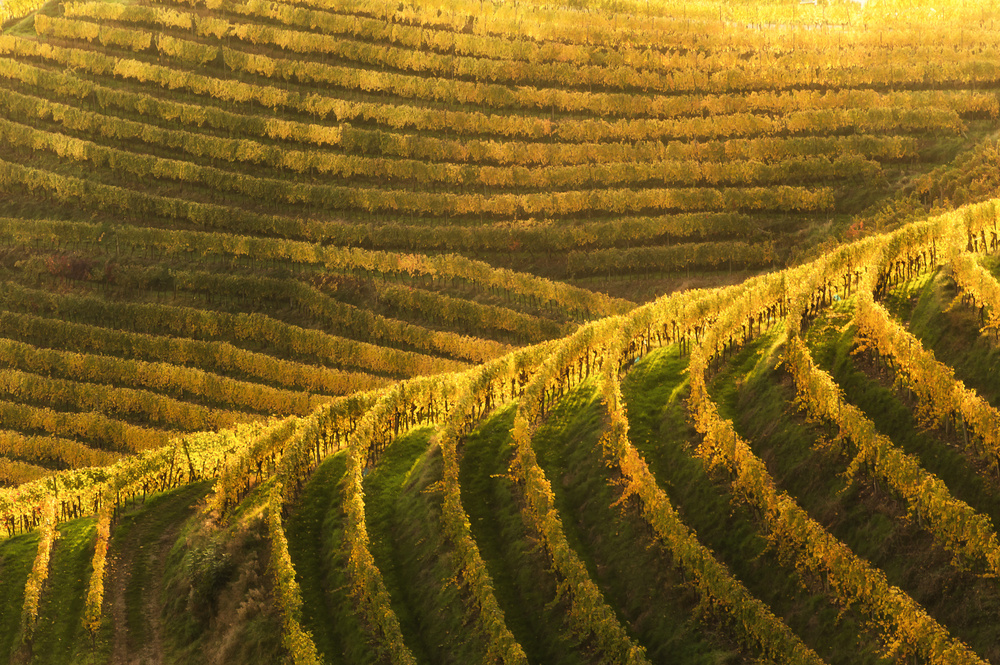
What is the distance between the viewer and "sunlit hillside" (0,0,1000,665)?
29.4 meters

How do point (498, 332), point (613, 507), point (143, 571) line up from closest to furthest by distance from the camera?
point (613, 507) → point (143, 571) → point (498, 332)

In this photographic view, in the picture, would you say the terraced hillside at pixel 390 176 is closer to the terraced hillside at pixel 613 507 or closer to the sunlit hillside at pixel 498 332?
the sunlit hillside at pixel 498 332

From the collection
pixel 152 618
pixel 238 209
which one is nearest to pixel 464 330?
pixel 238 209

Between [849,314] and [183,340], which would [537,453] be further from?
[183,340]

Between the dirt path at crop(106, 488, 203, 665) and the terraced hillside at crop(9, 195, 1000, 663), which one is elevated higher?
the terraced hillside at crop(9, 195, 1000, 663)

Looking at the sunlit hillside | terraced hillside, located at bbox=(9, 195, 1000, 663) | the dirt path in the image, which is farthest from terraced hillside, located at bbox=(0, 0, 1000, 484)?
terraced hillside, located at bbox=(9, 195, 1000, 663)

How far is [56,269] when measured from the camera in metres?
75.0

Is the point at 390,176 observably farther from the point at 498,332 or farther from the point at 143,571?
the point at 143,571

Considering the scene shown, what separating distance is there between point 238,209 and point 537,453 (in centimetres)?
4659

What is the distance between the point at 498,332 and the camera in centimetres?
6612

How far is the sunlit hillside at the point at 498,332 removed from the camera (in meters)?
29.4

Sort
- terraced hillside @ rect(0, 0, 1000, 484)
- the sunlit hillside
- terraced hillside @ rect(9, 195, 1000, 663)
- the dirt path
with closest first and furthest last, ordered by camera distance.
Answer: terraced hillside @ rect(9, 195, 1000, 663)
the sunlit hillside
the dirt path
terraced hillside @ rect(0, 0, 1000, 484)

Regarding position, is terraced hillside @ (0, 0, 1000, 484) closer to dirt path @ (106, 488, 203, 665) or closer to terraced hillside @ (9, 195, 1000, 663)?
dirt path @ (106, 488, 203, 665)

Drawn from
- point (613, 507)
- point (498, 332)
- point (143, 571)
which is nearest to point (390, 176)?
point (498, 332)
